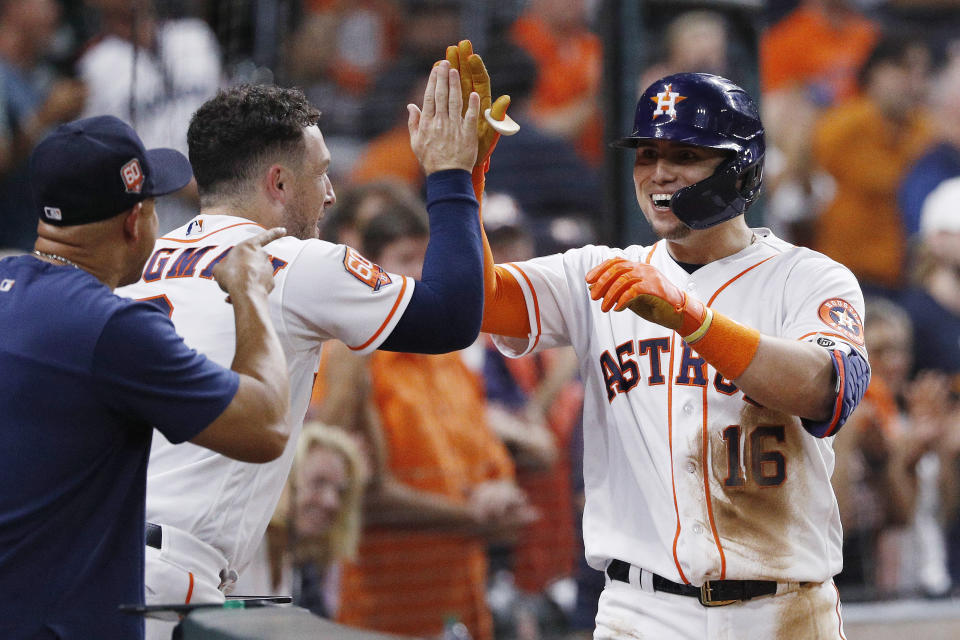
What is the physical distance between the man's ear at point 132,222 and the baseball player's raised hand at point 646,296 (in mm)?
959

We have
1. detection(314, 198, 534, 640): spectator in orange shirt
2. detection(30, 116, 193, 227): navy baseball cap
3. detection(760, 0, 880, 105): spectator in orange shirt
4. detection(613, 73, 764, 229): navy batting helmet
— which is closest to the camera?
detection(30, 116, 193, 227): navy baseball cap

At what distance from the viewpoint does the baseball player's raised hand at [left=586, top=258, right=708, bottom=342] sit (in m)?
2.61

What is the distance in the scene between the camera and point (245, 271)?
2387 millimetres

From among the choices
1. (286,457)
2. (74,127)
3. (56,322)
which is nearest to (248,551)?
(286,457)

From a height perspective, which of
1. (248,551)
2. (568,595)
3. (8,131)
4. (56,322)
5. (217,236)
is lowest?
(568,595)

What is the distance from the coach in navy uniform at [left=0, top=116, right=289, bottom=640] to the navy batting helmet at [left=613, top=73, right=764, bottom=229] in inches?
45.6

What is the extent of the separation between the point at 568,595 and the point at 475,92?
11.5ft

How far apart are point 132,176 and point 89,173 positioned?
0.27 feet

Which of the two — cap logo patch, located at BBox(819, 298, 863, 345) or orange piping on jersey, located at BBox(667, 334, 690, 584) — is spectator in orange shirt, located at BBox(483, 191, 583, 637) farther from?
cap logo patch, located at BBox(819, 298, 863, 345)

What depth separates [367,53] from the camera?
27.4 feet

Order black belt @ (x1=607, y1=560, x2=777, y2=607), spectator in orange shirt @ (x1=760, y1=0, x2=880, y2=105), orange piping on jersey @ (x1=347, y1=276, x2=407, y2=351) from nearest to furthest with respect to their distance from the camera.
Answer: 1. orange piping on jersey @ (x1=347, y1=276, x2=407, y2=351)
2. black belt @ (x1=607, y1=560, x2=777, y2=607)
3. spectator in orange shirt @ (x1=760, y1=0, x2=880, y2=105)

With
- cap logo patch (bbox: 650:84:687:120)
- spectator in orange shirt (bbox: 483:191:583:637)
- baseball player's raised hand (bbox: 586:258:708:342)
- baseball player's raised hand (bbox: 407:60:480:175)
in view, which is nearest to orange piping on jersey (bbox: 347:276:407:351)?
baseball player's raised hand (bbox: 407:60:480:175)

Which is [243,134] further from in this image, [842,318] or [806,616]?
[806,616]

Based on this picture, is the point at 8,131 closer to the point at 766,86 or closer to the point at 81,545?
the point at 81,545
